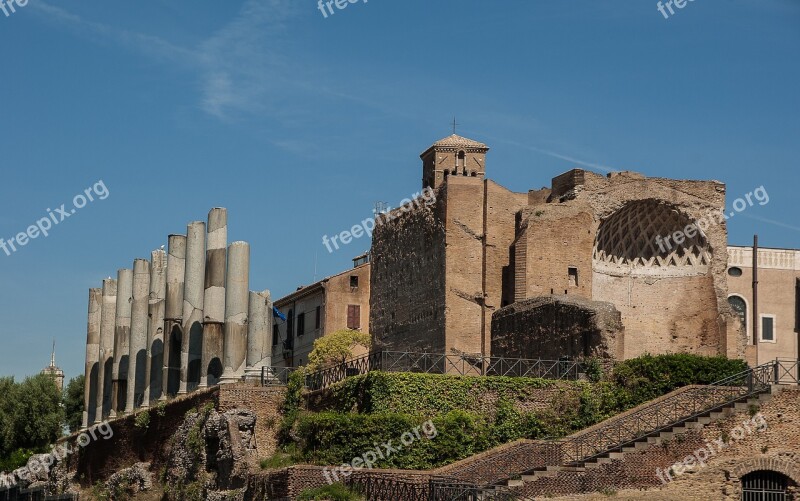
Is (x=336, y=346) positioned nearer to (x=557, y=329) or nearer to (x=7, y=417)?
(x=557, y=329)

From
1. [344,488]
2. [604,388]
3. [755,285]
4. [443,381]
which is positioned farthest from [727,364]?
[755,285]

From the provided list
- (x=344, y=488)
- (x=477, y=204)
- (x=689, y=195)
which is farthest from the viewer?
(x=477, y=204)

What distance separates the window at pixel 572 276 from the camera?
49734 mm

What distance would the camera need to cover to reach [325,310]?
6606 centimetres

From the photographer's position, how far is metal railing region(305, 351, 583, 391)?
4328 cm

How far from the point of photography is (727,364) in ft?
136

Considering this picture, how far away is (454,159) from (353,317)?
35.1 ft

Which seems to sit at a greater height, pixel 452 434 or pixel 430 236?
pixel 430 236

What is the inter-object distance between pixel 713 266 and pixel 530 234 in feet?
19.4

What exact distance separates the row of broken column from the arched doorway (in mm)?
15434

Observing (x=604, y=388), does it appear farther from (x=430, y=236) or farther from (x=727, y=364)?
(x=430, y=236)

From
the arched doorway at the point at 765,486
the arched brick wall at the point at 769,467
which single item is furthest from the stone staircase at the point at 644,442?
the arched doorway at the point at 765,486

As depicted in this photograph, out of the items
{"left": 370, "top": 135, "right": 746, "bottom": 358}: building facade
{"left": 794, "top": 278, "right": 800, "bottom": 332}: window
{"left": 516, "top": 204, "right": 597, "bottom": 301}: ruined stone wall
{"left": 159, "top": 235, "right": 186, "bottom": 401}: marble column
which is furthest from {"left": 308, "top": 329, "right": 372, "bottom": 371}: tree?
{"left": 794, "top": 278, "right": 800, "bottom": 332}: window

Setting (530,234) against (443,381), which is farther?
(530,234)
